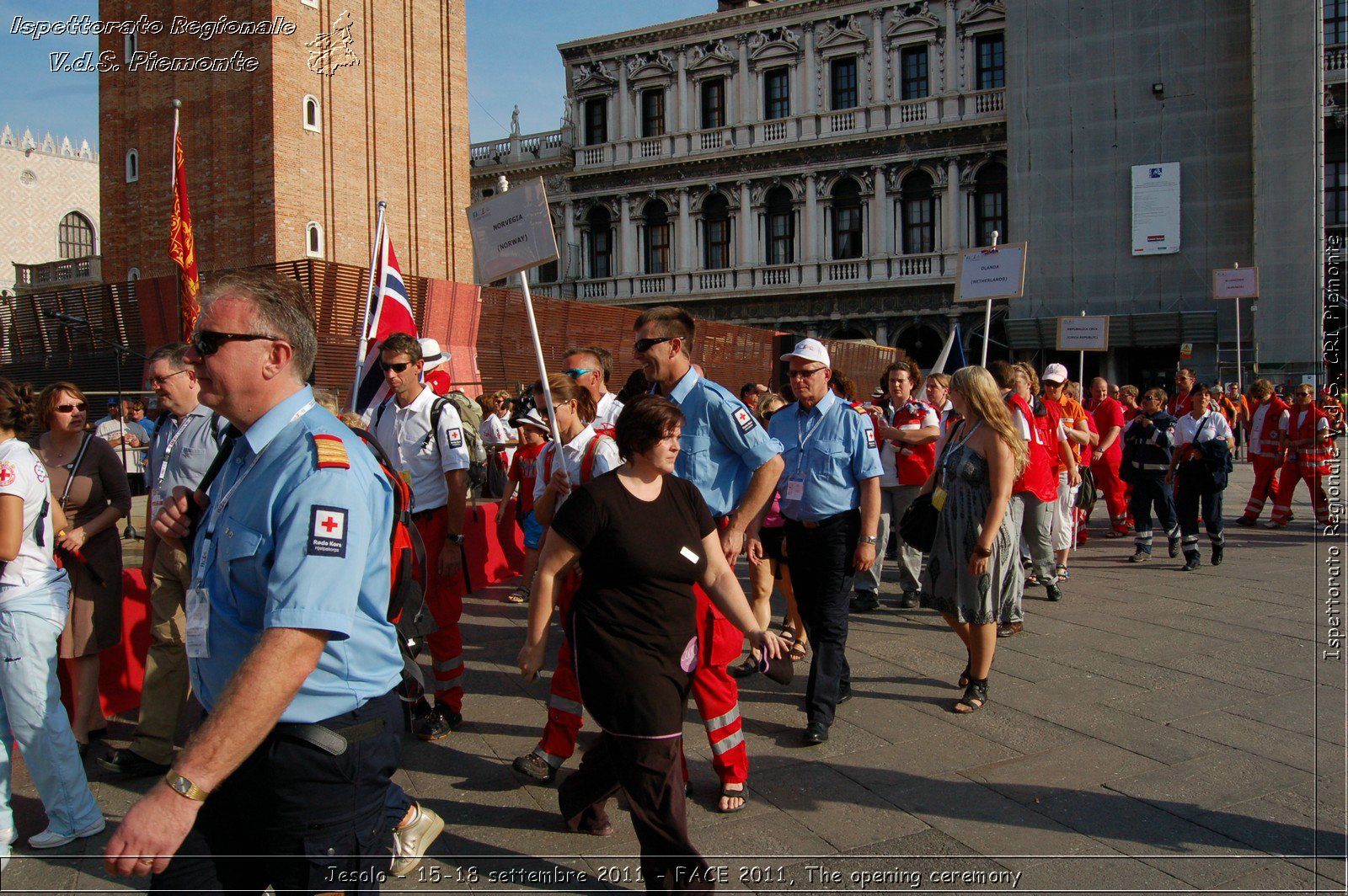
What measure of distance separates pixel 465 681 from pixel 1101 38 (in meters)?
30.7

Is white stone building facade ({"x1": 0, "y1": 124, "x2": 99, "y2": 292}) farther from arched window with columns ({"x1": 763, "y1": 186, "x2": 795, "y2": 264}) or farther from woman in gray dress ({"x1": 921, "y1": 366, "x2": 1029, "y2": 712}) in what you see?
woman in gray dress ({"x1": 921, "y1": 366, "x2": 1029, "y2": 712})

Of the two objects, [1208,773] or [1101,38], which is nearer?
[1208,773]

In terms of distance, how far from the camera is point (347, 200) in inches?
1125

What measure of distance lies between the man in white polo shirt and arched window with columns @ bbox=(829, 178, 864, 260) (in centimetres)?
3083

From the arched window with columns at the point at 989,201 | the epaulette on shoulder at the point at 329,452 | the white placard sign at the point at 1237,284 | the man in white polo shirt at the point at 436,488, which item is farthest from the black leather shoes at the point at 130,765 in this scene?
the arched window with columns at the point at 989,201

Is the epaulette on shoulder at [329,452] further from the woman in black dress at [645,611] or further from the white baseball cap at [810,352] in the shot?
the white baseball cap at [810,352]

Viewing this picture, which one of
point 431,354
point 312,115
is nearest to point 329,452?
point 431,354

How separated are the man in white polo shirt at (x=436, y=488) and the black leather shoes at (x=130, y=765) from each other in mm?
1123

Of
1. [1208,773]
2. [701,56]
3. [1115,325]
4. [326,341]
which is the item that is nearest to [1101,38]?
[1115,325]

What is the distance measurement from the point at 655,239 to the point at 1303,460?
28361mm

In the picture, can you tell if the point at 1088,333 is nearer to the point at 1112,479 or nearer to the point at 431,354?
the point at 1112,479

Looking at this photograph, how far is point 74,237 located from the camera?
59.2 metres

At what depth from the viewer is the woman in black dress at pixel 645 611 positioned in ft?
9.77

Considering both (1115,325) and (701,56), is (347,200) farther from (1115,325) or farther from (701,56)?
(1115,325)
